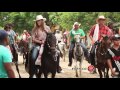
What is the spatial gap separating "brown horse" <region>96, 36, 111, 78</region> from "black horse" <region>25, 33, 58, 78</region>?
1077mm

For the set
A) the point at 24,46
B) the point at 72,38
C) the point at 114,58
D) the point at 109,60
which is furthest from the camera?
the point at 72,38

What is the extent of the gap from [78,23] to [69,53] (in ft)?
2.47

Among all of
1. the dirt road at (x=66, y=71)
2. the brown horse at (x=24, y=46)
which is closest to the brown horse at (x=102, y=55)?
the dirt road at (x=66, y=71)

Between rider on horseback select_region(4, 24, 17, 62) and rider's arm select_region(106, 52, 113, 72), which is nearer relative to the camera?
rider's arm select_region(106, 52, 113, 72)

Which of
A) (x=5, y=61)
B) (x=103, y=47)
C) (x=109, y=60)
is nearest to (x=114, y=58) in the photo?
(x=109, y=60)

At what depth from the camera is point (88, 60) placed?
8.82m

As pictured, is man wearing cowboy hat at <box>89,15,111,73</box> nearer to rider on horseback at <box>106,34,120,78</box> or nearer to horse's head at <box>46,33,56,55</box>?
rider on horseback at <box>106,34,120,78</box>

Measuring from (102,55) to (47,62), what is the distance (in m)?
1.33

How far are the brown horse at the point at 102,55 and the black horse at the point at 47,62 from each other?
1077 millimetres

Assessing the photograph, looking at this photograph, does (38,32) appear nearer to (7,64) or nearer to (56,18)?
(56,18)

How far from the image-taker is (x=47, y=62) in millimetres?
8461

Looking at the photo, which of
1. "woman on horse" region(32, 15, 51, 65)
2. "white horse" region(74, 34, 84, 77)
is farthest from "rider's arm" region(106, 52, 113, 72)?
"woman on horse" region(32, 15, 51, 65)

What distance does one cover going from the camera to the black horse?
26.4 feet
